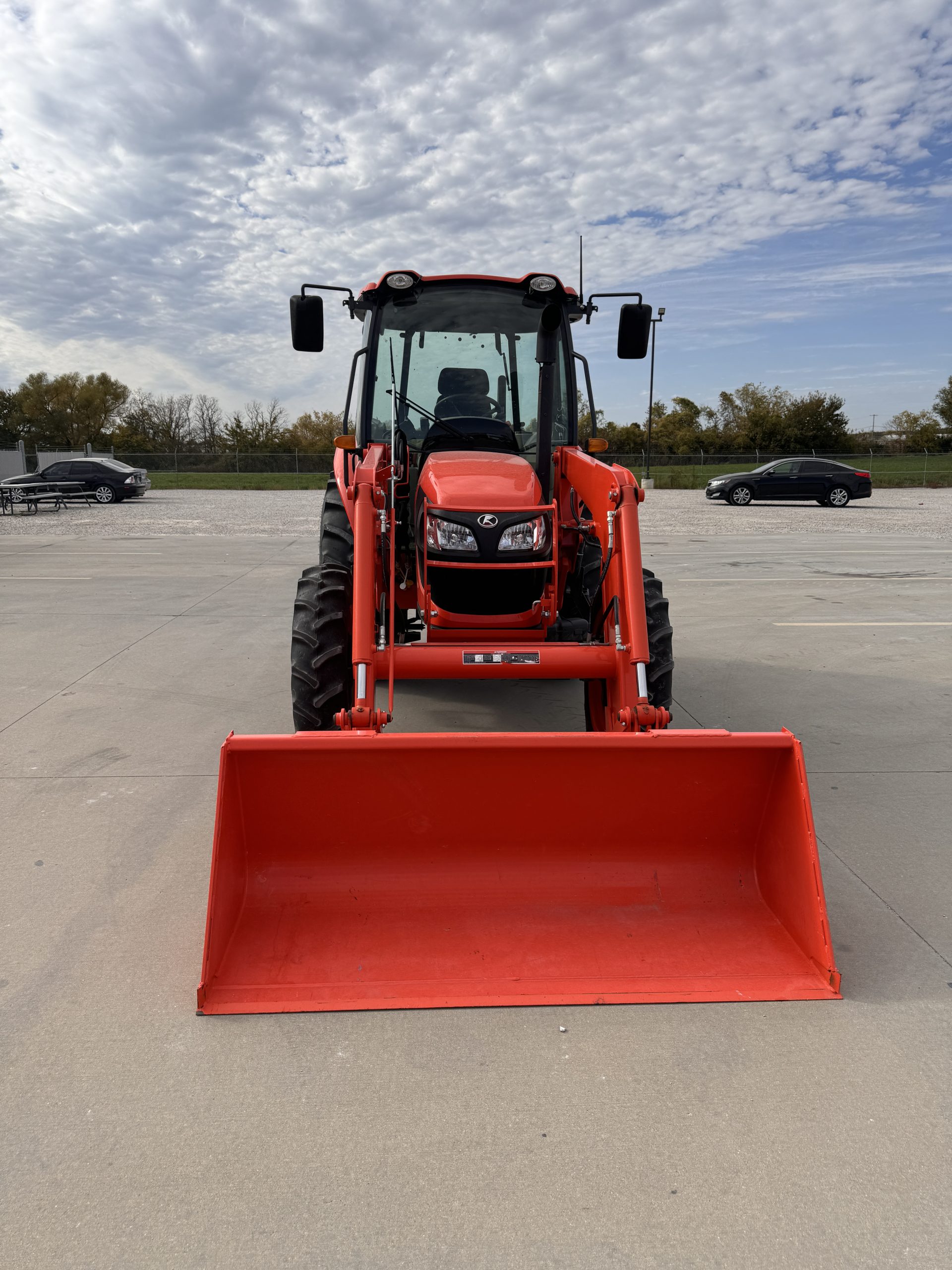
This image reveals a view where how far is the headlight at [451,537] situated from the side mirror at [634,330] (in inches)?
67.6

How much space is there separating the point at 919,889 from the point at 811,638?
519cm

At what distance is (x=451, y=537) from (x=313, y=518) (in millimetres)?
20107

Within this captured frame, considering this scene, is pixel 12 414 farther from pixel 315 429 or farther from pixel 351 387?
pixel 351 387

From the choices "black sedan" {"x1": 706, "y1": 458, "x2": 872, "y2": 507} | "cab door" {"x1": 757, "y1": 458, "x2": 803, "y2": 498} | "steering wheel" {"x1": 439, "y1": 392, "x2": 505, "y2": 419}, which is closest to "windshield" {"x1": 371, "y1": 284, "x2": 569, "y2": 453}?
"steering wheel" {"x1": 439, "y1": 392, "x2": 505, "y2": 419}

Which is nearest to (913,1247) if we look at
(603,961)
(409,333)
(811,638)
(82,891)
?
(603,961)

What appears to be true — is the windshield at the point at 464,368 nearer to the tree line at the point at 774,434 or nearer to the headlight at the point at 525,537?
the headlight at the point at 525,537

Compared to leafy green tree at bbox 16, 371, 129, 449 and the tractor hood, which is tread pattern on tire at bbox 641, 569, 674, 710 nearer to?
the tractor hood

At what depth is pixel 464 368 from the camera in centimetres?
528

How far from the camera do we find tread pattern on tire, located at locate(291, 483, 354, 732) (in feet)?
14.1

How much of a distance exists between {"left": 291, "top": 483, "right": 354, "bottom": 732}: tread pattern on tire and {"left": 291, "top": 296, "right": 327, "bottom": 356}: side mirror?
1405 mm

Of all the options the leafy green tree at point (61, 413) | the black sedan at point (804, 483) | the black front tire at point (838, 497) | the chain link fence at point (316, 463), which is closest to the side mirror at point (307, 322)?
the black sedan at point (804, 483)

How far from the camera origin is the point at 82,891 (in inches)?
142

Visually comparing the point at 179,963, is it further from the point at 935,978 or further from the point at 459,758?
the point at 935,978

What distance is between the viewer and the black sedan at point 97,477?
27938 mm
